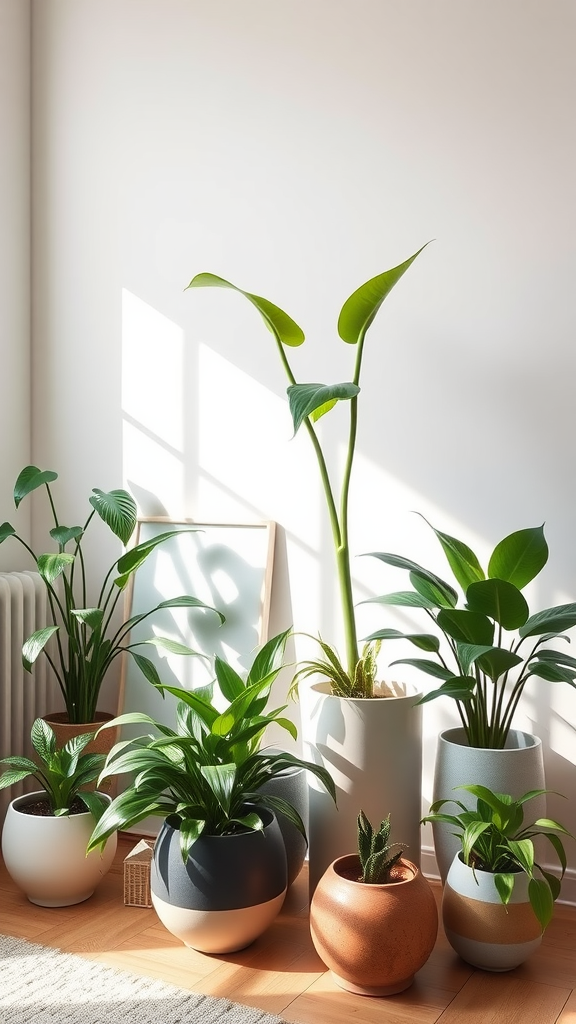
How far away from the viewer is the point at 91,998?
2.04m

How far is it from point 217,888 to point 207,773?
25 centimetres

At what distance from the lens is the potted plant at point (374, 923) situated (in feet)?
6.64

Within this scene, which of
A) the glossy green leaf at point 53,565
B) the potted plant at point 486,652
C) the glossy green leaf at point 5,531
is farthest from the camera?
the glossy green leaf at point 5,531

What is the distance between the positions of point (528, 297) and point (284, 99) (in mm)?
931

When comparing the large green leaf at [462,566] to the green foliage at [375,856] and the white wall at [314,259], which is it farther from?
the green foliage at [375,856]

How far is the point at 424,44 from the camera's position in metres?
2.63

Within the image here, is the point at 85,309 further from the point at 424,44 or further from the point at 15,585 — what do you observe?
the point at 424,44

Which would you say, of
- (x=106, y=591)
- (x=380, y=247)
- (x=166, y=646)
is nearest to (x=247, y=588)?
(x=166, y=646)

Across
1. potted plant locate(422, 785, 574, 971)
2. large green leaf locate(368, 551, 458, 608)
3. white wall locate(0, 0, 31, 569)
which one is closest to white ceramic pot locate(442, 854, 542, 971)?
potted plant locate(422, 785, 574, 971)

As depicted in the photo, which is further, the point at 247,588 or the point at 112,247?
the point at 112,247

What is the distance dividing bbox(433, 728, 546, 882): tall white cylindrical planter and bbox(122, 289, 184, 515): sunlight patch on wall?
118 cm

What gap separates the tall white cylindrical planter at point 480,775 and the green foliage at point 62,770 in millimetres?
844

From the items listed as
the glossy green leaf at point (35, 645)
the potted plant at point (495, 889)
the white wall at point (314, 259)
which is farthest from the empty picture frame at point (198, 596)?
the potted plant at point (495, 889)

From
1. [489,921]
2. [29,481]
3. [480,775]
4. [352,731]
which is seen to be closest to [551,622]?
[480,775]
